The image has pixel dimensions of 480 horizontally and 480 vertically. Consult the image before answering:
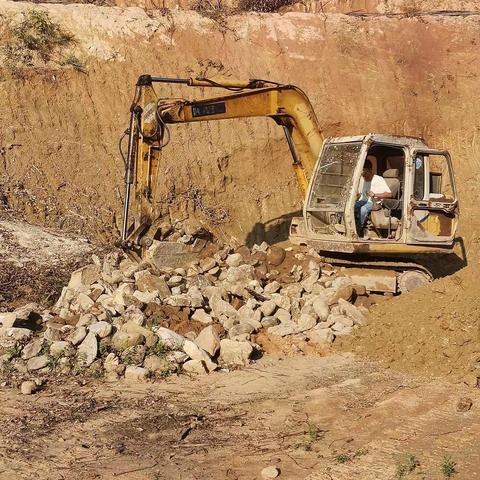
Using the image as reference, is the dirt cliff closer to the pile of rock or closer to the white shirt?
the pile of rock

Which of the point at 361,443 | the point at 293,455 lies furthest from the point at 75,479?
the point at 361,443

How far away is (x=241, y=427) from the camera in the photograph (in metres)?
6.85

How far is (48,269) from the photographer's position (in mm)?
11234

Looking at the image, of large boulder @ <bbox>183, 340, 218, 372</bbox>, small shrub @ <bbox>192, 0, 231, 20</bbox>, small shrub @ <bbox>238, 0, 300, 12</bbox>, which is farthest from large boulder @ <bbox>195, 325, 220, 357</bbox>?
small shrub @ <bbox>238, 0, 300, 12</bbox>

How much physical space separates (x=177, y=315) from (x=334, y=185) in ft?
10.4

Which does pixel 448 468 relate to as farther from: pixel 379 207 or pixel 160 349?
pixel 379 207

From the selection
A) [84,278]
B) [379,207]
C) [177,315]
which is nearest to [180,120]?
[84,278]

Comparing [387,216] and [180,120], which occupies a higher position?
[180,120]

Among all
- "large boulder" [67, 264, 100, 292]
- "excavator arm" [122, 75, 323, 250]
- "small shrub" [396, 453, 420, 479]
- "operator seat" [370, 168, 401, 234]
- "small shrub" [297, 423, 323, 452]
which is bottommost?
"small shrub" [297, 423, 323, 452]

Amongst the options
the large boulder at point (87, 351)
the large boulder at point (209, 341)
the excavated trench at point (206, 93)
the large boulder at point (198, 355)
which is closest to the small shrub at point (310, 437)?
the large boulder at point (198, 355)

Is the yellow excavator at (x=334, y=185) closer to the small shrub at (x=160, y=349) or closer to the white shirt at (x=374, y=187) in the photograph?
the white shirt at (x=374, y=187)

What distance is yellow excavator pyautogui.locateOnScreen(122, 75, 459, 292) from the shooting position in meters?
10.4

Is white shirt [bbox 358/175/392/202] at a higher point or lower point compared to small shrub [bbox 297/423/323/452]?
higher

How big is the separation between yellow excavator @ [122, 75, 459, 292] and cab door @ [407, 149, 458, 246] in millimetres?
15
